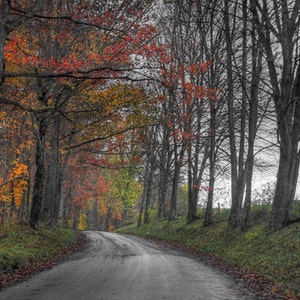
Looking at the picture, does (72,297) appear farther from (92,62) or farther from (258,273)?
(92,62)

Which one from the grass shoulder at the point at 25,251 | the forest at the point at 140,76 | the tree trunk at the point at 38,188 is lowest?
the grass shoulder at the point at 25,251

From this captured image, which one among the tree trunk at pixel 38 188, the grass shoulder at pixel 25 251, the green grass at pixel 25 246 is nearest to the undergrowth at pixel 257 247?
the grass shoulder at pixel 25 251

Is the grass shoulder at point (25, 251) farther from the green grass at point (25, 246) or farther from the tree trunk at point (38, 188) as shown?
the tree trunk at point (38, 188)

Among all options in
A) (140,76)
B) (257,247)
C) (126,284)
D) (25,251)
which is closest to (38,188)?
(25,251)

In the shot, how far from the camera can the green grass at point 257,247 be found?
965cm

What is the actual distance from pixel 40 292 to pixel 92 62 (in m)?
9.48

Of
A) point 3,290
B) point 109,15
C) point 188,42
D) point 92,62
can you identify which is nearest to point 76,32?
point 109,15

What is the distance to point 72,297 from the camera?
6758 millimetres

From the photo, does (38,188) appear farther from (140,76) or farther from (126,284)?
(126,284)

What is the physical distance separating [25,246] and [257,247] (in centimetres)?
873

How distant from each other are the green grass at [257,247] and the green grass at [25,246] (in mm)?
6983

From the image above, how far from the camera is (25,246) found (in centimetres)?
1286

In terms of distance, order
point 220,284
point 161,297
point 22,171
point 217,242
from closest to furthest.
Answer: point 161,297 → point 220,284 → point 217,242 → point 22,171

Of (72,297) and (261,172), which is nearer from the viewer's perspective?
(72,297)
